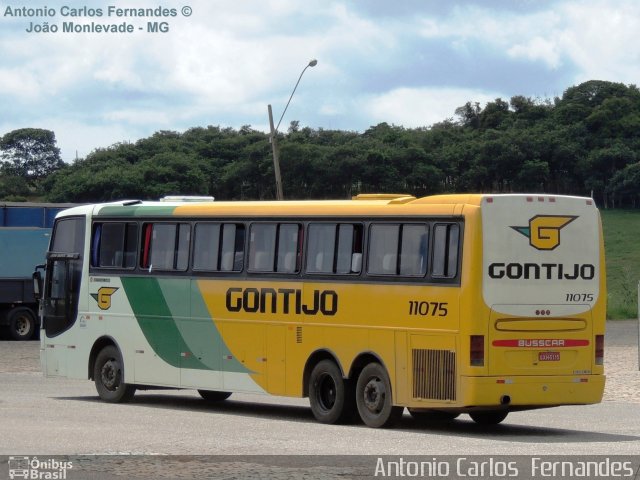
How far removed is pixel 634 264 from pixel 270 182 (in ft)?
112

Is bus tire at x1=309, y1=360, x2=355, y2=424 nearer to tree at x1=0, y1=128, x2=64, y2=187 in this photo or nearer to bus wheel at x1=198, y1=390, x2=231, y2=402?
bus wheel at x1=198, y1=390, x2=231, y2=402

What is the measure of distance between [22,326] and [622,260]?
52.6 metres

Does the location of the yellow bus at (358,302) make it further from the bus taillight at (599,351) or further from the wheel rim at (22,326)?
the wheel rim at (22,326)

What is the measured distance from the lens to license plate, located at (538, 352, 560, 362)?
57.1 ft

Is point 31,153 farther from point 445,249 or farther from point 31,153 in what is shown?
point 445,249

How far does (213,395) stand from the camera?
76.1ft

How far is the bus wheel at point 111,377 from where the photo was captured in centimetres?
2245

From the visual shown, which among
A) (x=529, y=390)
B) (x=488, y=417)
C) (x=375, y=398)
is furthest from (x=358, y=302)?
(x=529, y=390)

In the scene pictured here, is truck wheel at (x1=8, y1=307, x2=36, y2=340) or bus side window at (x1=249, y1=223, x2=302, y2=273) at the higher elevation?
bus side window at (x1=249, y1=223, x2=302, y2=273)

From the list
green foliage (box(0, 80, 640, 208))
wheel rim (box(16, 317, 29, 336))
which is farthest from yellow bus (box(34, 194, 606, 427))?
green foliage (box(0, 80, 640, 208))

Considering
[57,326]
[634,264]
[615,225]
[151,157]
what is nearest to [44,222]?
[57,326]

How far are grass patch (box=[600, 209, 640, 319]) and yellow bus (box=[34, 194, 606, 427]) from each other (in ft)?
106

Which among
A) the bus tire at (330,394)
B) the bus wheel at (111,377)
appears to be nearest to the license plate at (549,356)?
the bus tire at (330,394)

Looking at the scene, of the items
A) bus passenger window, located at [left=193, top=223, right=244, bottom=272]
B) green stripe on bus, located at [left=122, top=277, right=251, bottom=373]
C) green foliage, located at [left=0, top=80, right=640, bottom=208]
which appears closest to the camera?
bus passenger window, located at [left=193, top=223, right=244, bottom=272]
